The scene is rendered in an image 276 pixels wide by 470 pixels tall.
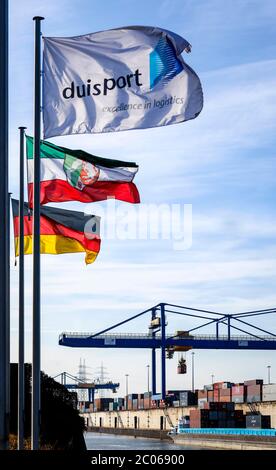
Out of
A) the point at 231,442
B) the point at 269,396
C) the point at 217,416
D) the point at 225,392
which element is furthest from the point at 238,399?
the point at 231,442

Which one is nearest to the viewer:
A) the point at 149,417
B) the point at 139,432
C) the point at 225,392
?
the point at 225,392

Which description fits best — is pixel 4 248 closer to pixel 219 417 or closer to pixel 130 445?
pixel 130 445

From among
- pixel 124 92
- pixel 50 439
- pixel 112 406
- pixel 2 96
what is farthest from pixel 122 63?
pixel 112 406

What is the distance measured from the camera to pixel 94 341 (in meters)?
108

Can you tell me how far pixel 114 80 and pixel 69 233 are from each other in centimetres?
512

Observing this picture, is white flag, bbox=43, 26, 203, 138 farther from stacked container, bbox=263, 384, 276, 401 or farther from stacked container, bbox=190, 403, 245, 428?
stacked container, bbox=263, 384, 276, 401

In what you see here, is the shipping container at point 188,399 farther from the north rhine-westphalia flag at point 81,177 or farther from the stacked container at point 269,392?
the north rhine-westphalia flag at point 81,177

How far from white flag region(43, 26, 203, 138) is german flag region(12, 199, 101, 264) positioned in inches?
165

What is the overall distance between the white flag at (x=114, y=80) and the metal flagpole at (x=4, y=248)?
358 centimetres

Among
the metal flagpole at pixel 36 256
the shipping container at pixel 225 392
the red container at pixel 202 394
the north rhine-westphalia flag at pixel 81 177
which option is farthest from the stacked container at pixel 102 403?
the metal flagpole at pixel 36 256

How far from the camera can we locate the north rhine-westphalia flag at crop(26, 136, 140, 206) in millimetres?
16734

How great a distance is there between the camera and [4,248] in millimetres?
10906

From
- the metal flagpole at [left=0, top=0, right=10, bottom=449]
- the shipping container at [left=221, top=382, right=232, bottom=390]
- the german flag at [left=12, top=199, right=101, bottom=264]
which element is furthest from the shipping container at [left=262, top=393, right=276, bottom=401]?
the metal flagpole at [left=0, top=0, right=10, bottom=449]
